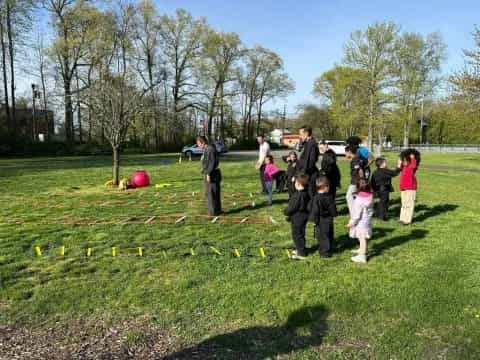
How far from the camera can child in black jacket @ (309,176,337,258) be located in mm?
4957

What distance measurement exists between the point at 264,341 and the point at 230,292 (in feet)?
3.10

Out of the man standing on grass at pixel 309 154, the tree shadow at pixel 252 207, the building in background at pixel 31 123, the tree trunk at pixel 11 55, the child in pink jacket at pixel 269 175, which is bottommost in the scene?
the tree shadow at pixel 252 207

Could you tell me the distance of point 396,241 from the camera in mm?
5930

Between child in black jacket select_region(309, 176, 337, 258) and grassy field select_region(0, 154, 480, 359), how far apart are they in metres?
0.24

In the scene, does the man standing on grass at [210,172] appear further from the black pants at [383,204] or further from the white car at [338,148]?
the white car at [338,148]

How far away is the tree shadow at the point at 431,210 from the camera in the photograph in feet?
25.4

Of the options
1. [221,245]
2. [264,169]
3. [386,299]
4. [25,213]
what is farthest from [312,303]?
[25,213]

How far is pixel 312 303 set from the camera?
372 cm

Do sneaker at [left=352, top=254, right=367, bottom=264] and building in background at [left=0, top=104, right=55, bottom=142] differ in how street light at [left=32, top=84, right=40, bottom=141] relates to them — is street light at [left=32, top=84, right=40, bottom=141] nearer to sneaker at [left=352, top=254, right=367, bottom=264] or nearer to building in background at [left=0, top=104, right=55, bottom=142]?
building in background at [left=0, top=104, right=55, bottom=142]

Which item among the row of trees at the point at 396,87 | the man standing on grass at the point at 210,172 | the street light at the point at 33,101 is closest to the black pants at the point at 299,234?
the man standing on grass at the point at 210,172

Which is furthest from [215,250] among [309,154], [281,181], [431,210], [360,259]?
[431,210]

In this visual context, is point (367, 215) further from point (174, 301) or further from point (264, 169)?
point (264, 169)

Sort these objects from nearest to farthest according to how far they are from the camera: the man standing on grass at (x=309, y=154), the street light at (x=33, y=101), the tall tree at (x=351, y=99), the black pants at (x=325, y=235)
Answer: the black pants at (x=325, y=235) < the man standing on grass at (x=309, y=154) < the tall tree at (x=351, y=99) < the street light at (x=33, y=101)

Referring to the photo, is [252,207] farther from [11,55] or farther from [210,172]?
[11,55]
